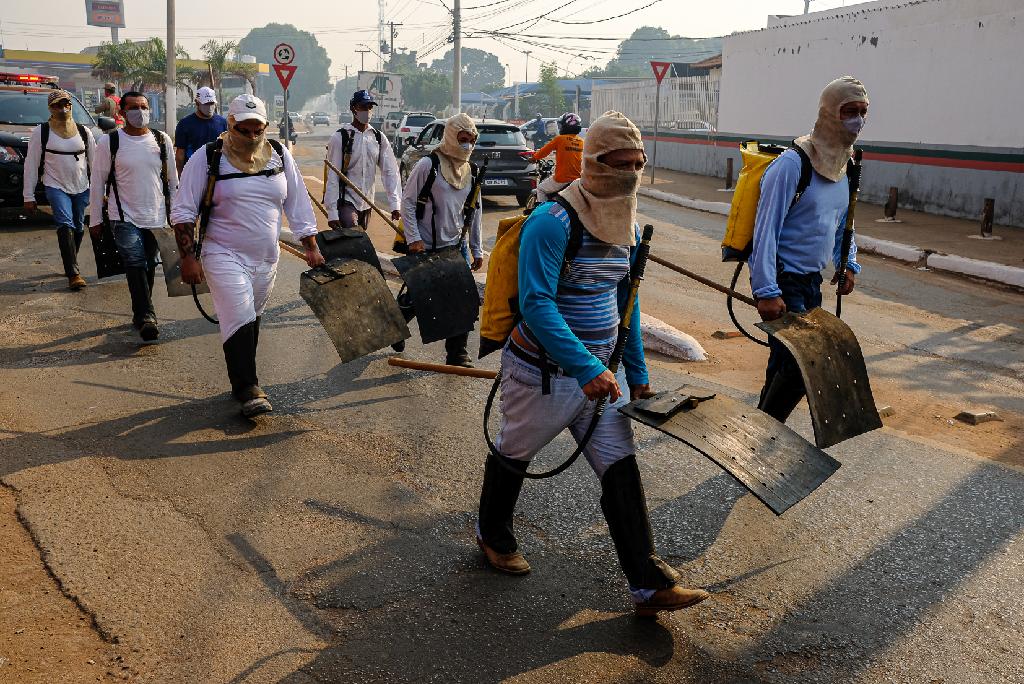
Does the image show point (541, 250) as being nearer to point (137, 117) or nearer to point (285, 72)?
point (137, 117)

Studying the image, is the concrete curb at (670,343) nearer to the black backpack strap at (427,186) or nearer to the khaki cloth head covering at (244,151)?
the black backpack strap at (427,186)

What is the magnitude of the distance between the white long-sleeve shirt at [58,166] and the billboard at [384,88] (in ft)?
125

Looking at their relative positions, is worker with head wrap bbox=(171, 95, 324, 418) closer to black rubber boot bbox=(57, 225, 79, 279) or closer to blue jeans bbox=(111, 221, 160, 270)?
blue jeans bbox=(111, 221, 160, 270)

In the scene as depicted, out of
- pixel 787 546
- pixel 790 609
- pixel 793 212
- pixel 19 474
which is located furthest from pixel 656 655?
pixel 19 474

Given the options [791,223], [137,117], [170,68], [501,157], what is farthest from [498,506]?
[170,68]

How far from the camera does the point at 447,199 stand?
7.56m

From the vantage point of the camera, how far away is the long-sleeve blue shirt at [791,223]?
492 cm

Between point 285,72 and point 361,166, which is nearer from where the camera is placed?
point 361,166

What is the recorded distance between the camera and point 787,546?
14.7ft

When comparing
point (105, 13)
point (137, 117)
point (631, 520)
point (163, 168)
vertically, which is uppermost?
point (105, 13)

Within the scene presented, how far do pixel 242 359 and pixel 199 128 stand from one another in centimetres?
501

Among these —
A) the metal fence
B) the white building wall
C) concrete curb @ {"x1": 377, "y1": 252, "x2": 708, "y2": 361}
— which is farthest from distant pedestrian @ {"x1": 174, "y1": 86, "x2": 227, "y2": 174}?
the metal fence

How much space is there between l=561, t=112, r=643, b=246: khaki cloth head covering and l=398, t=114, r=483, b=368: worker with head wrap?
380 centimetres

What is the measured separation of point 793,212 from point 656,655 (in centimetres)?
247
